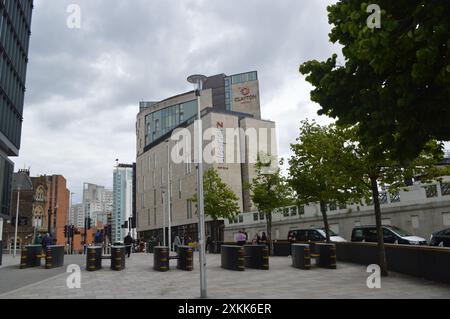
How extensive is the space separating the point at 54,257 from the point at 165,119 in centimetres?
7949

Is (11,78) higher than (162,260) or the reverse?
higher

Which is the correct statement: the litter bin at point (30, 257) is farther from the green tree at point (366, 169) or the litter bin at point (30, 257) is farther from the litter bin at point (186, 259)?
the green tree at point (366, 169)

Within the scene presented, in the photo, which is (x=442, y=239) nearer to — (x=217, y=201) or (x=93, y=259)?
(x=93, y=259)

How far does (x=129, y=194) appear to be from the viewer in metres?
184

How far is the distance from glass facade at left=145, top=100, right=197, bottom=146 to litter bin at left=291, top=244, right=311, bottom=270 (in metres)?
76.2

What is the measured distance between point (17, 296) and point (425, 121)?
11.2 meters

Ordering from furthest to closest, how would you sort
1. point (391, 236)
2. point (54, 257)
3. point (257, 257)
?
point (391, 236) < point (54, 257) < point (257, 257)

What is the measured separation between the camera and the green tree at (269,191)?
31828 mm

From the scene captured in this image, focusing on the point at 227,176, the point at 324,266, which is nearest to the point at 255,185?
the point at 324,266

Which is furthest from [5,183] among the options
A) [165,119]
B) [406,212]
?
[165,119]

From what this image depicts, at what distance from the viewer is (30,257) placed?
20.5m

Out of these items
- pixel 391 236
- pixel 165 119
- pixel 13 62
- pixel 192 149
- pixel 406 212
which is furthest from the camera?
pixel 165 119

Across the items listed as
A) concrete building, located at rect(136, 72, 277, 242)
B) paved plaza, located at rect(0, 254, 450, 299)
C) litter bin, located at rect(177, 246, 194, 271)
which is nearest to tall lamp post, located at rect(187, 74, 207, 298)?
paved plaza, located at rect(0, 254, 450, 299)
